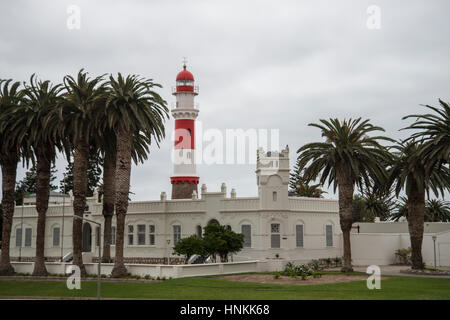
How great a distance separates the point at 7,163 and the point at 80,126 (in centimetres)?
891

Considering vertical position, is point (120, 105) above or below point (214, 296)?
above

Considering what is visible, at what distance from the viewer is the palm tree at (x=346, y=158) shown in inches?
1756

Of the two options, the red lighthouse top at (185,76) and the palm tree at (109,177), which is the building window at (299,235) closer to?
the palm tree at (109,177)

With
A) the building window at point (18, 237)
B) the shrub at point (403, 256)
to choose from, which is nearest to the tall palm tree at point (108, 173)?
the building window at point (18, 237)

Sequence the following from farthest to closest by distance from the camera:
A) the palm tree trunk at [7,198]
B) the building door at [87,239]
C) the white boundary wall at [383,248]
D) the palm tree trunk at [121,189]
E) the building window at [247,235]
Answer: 1. the building door at [87,239]
2. the white boundary wall at [383,248]
3. the building window at [247,235]
4. the palm tree trunk at [7,198]
5. the palm tree trunk at [121,189]

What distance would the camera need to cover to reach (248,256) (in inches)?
2050

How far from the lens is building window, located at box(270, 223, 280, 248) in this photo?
170 feet

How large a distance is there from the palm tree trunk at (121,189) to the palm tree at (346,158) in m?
13.8

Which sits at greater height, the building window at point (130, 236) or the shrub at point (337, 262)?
the building window at point (130, 236)

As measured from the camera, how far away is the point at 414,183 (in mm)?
44250

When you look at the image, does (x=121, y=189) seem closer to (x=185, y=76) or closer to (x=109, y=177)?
(x=109, y=177)
